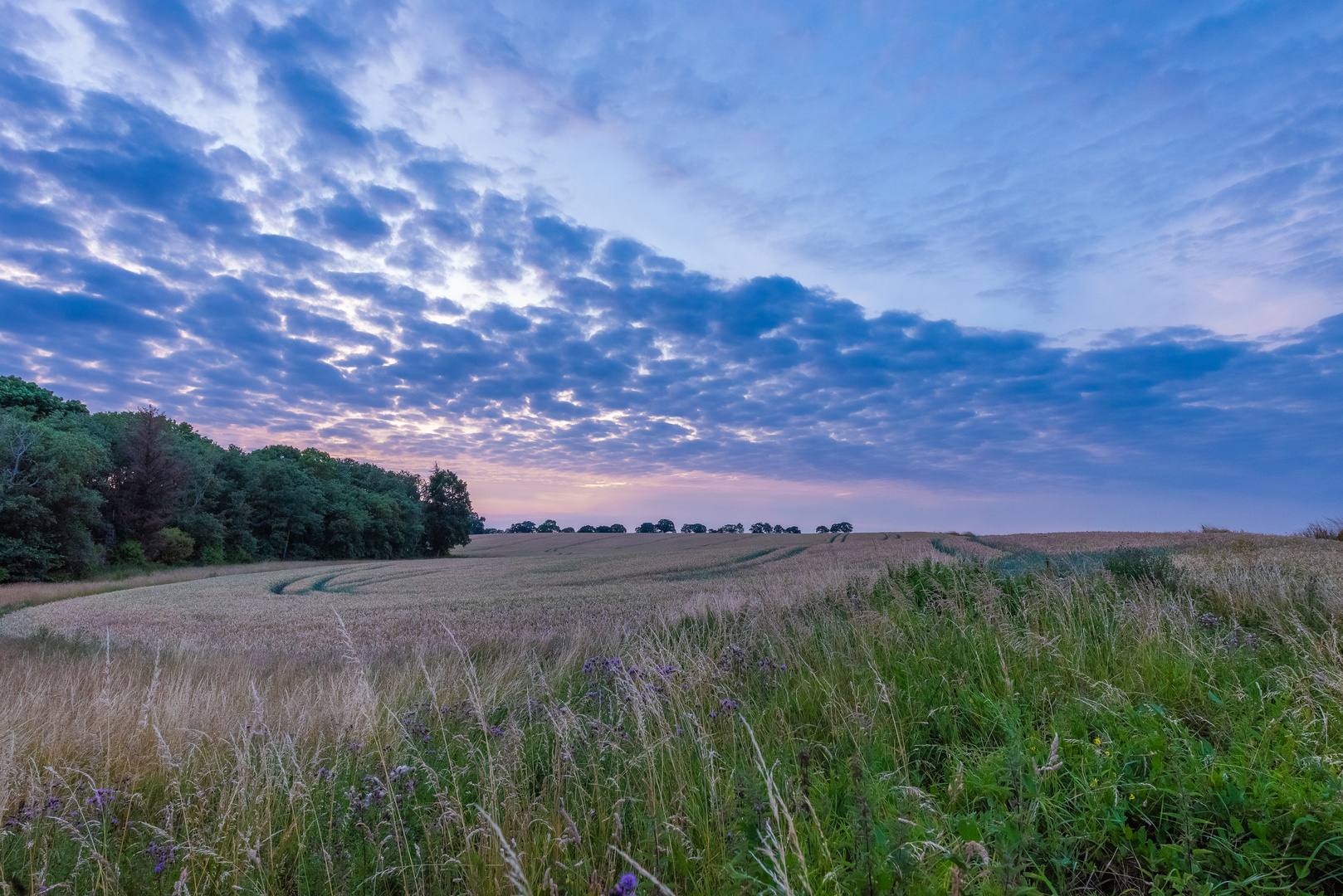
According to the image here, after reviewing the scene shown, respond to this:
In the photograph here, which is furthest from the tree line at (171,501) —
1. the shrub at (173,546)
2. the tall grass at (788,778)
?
the tall grass at (788,778)

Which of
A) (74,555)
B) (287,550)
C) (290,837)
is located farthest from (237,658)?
(287,550)

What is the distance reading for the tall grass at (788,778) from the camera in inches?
102

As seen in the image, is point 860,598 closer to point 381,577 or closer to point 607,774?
point 607,774

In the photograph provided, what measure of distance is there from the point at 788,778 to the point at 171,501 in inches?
2580

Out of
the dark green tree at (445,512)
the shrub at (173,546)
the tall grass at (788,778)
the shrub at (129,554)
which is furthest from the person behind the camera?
the dark green tree at (445,512)

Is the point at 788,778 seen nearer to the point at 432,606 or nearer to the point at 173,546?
the point at 432,606

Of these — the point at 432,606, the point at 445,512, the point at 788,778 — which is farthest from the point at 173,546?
the point at 788,778

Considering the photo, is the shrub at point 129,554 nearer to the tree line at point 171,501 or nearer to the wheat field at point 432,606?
the tree line at point 171,501

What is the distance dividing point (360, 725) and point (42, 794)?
2103 mm

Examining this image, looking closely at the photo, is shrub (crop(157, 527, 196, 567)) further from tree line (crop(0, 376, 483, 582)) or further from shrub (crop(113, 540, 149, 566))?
shrub (crop(113, 540, 149, 566))

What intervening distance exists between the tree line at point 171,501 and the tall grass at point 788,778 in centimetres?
4592

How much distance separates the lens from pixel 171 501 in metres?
51.9

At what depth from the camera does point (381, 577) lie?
125ft

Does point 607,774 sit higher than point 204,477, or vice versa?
point 204,477
